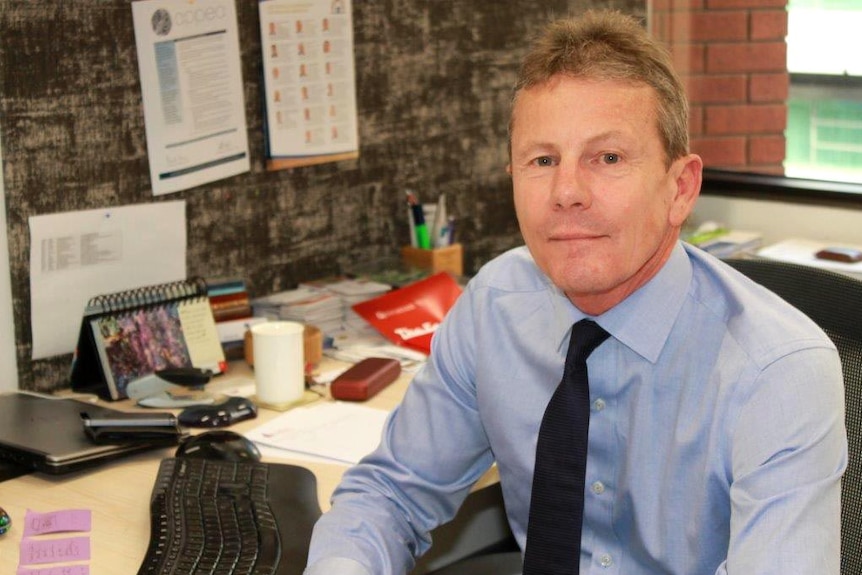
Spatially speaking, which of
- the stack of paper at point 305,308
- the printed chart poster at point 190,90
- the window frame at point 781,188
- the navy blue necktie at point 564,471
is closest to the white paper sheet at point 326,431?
the stack of paper at point 305,308

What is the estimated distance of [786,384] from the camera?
45.9 inches

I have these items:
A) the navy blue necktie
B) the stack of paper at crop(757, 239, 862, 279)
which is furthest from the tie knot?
the stack of paper at crop(757, 239, 862, 279)

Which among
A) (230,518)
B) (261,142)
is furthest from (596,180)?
(261,142)

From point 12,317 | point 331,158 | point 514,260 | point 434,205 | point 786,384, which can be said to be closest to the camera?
point 786,384

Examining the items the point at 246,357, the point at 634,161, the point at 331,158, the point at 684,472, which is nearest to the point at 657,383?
the point at 684,472

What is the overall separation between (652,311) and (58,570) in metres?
0.77

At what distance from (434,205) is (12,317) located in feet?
3.17

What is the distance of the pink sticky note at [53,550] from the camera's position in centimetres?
137

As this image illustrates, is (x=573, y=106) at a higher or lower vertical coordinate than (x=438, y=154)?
higher

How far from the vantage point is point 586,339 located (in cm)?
134

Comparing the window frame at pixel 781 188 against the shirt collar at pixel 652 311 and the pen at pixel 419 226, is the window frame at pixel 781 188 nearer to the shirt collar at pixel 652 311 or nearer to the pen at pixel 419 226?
the pen at pixel 419 226

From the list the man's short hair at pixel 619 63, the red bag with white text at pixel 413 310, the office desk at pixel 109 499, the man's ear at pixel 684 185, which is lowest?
the office desk at pixel 109 499

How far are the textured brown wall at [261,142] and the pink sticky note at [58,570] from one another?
648 mm

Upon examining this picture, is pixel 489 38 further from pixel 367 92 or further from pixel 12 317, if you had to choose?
pixel 12 317
